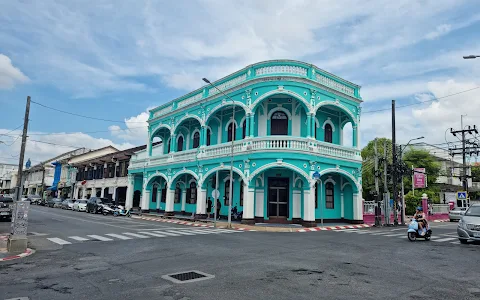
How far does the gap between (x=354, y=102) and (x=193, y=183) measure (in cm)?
1487

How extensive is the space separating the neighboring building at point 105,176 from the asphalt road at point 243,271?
30294 millimetres

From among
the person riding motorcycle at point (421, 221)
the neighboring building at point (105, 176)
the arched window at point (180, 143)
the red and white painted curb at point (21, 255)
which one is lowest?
the red and white painted curb at point (21, 255)

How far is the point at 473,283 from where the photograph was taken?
7.27 metres

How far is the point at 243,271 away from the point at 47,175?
71.6m

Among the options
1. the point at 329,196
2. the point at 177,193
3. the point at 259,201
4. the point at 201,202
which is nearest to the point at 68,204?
the point at 177,193

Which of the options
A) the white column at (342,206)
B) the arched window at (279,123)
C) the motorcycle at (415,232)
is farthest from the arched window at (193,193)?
the motorcycle at (415,232)

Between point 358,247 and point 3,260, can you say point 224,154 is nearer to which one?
point 358,247

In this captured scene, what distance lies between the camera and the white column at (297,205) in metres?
23.1

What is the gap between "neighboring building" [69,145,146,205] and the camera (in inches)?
1666

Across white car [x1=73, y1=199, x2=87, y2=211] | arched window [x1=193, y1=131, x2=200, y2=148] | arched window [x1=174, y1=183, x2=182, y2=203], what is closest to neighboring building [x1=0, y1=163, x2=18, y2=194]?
white car [x1=73, y1=199, x2=87, y2=211]

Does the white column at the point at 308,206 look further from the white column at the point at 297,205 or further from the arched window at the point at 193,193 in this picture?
the arched window at the point at 193,193

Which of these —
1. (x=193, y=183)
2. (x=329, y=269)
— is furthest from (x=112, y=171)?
(x=329, y=269)

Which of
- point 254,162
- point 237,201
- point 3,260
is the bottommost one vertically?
point 3,260

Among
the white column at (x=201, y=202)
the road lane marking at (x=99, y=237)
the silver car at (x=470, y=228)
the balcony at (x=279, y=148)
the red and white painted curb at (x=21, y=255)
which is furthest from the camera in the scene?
the white column at (x=201, y=202)
